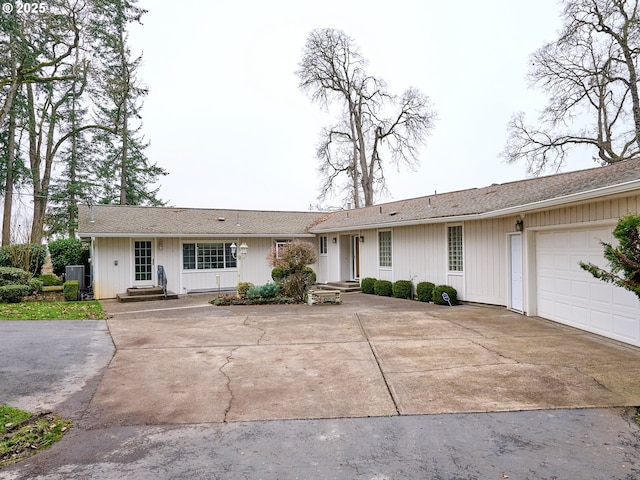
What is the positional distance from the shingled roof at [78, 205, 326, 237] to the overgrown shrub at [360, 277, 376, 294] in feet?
12.5

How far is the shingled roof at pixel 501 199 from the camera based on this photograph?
22.7 ft

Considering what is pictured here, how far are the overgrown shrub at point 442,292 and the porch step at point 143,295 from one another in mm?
8782

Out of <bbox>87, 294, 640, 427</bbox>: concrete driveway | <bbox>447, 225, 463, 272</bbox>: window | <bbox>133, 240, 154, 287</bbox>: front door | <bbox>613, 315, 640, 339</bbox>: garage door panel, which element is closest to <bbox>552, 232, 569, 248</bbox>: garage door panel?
<bbox>87, 294, 640, 427</bbox>: concrete driveway

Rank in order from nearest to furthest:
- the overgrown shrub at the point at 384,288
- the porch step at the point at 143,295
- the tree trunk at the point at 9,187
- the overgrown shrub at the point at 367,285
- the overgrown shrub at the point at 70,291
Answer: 1. the overgrown shrub at the point at 70,291
2. the porch step at the point at 143,295
3. the overgrown shrub at the point at 384,288
4. the overgrown shrub at the point at 367,285
5. the tree trunk at the point at 9,187

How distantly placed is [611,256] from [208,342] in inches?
246

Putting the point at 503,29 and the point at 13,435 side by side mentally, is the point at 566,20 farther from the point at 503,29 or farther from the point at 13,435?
the point at 13,435

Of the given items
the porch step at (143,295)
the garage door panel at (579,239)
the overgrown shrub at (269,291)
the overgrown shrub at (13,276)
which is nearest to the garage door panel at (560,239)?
the garage door panel at (579,239)

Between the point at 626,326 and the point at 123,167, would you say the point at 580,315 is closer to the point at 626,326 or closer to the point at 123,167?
the point at 626,326

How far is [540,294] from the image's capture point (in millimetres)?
9344

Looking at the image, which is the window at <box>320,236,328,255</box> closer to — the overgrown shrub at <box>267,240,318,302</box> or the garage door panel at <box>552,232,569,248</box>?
the overgrown shrub at <box>267,240,318,302</box>

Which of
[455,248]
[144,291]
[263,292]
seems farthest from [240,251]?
[455,248]

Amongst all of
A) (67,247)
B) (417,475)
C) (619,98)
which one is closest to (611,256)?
(417,475)

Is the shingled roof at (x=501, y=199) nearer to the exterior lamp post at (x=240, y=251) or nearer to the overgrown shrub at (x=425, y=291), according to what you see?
the overgrown shrub at (x=425, y=291)

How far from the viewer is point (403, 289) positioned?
43.9 ft
